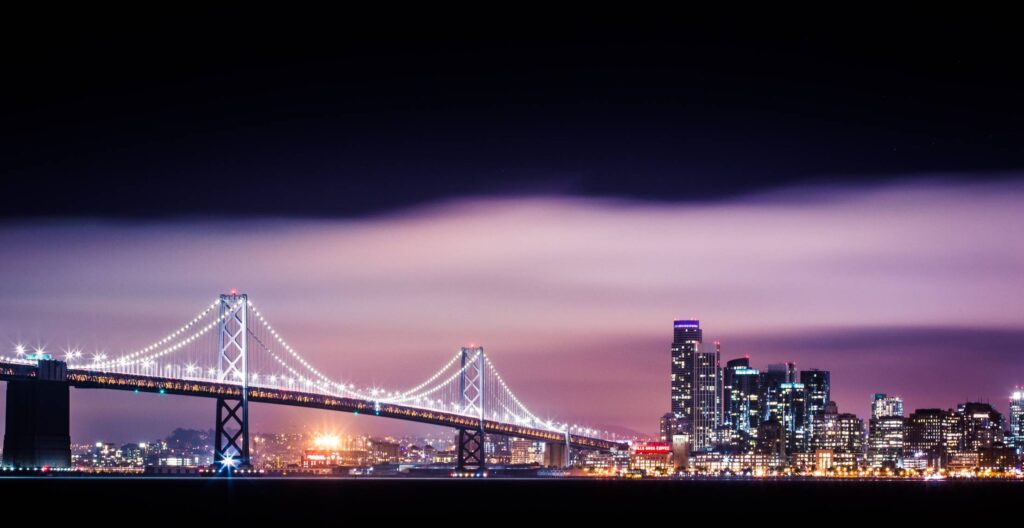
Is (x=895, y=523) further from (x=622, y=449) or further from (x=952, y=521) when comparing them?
(x=622, y=449)

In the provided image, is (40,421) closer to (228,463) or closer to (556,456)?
Answer: (228,463)

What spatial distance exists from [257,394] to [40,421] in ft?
59.4

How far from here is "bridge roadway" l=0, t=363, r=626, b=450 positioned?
329 feet

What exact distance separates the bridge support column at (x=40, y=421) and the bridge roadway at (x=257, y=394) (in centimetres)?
92

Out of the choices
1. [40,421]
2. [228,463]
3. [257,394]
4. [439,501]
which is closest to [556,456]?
[257,394]

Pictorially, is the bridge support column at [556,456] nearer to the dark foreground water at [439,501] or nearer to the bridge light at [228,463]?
the dark foreground water at [439,501]

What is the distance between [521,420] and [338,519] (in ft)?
309

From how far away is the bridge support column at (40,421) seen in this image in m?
96.1

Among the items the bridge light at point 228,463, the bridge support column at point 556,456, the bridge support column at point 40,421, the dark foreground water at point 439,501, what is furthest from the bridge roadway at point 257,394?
the bridge support column at point 556,456

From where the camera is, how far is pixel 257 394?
111m

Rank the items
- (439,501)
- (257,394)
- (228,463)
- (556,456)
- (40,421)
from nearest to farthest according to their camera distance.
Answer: (439,501)
(40,421)
(228,463)
(257,394)
(556,456)

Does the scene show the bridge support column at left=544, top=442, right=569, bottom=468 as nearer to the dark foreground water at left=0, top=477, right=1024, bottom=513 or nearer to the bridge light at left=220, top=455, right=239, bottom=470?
the dark foreground water at left=0, top=477, right=1024, bottom=513

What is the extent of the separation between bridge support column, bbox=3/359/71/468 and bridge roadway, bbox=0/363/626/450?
3.02 feet

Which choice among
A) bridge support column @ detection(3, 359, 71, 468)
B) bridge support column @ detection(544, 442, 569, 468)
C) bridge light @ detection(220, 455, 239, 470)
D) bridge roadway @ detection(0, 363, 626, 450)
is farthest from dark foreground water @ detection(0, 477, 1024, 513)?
bridge support column @ detection(544, 442, 569, 468)
